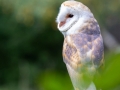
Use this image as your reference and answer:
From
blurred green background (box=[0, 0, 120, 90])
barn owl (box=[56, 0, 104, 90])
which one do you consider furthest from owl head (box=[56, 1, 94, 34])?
blurred green background (box=[0, 0, 120, 90])

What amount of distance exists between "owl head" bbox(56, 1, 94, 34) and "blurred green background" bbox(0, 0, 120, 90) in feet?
10.2

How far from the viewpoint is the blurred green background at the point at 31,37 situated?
4.51 meters

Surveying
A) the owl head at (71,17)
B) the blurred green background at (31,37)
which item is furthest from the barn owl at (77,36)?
the blurred green background at (31,37)

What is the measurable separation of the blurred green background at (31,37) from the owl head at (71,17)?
3115 mm

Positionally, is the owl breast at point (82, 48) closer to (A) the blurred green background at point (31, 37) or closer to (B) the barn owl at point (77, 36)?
(B) the barn owl at point (77, 36)

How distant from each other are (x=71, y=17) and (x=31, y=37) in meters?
3.93

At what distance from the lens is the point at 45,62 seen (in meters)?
5.19

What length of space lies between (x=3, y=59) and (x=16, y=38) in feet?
1.52

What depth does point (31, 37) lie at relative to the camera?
5.12 metres

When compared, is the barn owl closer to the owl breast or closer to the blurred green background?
the owl breast

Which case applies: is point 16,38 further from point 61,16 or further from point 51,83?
point 51,83

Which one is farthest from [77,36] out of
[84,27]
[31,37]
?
[31,37]

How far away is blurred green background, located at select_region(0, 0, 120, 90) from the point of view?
177 inches

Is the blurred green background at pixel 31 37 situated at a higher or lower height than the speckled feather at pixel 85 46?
lower
